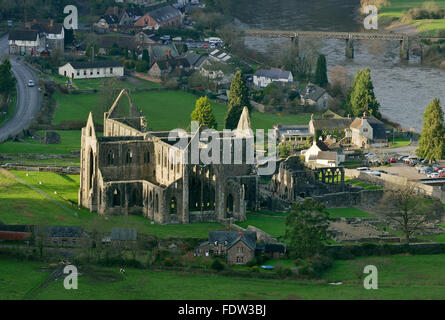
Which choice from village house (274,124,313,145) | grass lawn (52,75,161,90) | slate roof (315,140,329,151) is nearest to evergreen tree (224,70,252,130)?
village house (274,124,313,145)

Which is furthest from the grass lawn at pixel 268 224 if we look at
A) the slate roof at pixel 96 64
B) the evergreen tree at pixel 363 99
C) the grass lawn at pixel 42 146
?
the slate roof at pixel 96 64

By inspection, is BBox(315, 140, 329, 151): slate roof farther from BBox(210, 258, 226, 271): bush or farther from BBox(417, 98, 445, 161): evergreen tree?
BBox(210, 258, 226, 271): bush

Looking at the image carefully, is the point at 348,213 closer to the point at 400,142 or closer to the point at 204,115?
the point at 204,115

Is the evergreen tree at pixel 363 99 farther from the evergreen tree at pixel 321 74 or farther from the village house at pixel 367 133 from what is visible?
the evergreen tree at pixel 321 74

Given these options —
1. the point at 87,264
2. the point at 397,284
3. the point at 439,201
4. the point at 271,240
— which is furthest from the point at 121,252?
the point at 439,201

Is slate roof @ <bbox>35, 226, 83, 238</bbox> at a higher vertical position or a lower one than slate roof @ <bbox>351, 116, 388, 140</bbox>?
lower

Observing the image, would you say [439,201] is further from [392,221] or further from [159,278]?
[159,278]

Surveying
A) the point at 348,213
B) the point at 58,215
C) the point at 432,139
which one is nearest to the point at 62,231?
the point at 58,215
